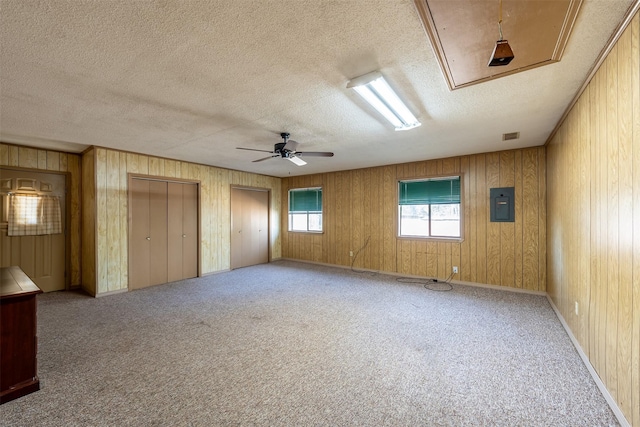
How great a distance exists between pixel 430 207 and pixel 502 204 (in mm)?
1221

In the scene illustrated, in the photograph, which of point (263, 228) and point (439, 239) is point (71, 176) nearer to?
point (263, 228)

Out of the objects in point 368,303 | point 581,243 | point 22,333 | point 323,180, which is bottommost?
point 368,303

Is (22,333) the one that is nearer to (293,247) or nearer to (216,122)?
(216,122)

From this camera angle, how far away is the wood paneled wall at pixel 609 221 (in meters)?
1.52

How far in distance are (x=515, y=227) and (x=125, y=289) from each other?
6.89 metres

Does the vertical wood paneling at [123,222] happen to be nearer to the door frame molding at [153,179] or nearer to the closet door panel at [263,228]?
the door frame molding at [153,179]

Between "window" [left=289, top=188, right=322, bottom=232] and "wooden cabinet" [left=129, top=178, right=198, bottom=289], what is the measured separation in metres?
2.75

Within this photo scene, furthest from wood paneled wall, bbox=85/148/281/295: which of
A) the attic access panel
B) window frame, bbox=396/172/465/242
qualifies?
the attic access panel

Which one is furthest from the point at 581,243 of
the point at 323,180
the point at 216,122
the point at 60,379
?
the point at 323,180

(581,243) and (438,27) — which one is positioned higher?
(438,27)

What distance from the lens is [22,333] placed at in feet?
6.64

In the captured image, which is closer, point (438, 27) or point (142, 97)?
point (438, 27)

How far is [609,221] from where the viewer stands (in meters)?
1.84

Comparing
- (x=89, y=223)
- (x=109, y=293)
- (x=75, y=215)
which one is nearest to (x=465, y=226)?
(x=109, y=293)
